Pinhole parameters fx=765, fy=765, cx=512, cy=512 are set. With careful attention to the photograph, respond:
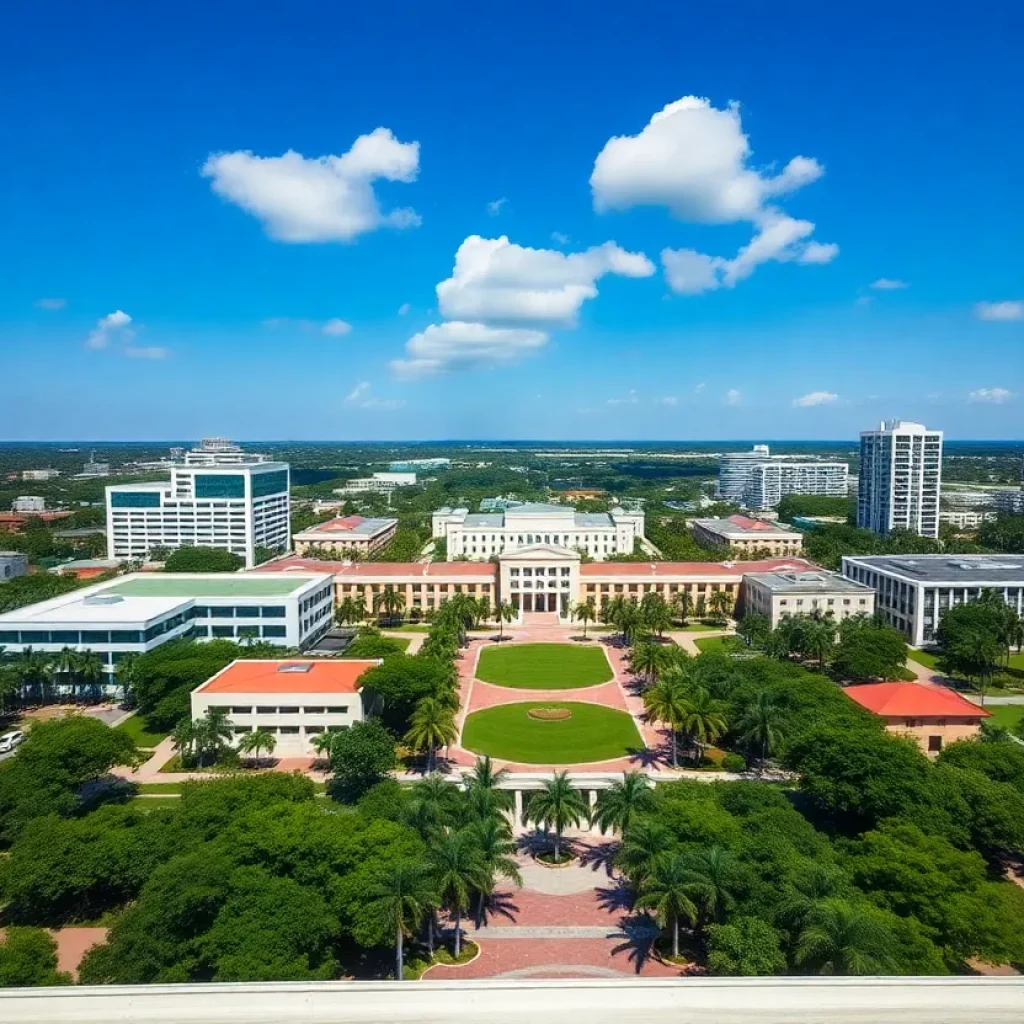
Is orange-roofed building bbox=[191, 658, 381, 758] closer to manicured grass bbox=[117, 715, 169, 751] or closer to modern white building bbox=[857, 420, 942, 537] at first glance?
manicured grass bbox=[117, 715, 169, 751]

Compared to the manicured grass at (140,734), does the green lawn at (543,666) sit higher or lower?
lower

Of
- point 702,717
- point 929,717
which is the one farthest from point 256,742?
point 929,717

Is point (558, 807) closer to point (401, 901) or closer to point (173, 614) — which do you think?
point (401, 901)

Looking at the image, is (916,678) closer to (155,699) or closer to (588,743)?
(588,743)

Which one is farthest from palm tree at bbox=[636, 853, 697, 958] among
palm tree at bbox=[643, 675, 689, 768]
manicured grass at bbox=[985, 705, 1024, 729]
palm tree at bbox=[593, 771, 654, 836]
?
manicured grass at bbox=[985, 705, 1024, 729]

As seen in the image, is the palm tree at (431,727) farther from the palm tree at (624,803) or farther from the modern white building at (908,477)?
the modern white building at (908,477)

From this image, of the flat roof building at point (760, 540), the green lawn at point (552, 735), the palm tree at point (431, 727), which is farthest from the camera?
the flat roof building at point (760, 540)

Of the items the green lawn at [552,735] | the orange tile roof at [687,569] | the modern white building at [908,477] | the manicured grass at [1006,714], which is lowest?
the green lawn at [552,735]

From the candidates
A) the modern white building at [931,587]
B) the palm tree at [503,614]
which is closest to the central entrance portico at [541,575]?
the palm tree at [503,614]
